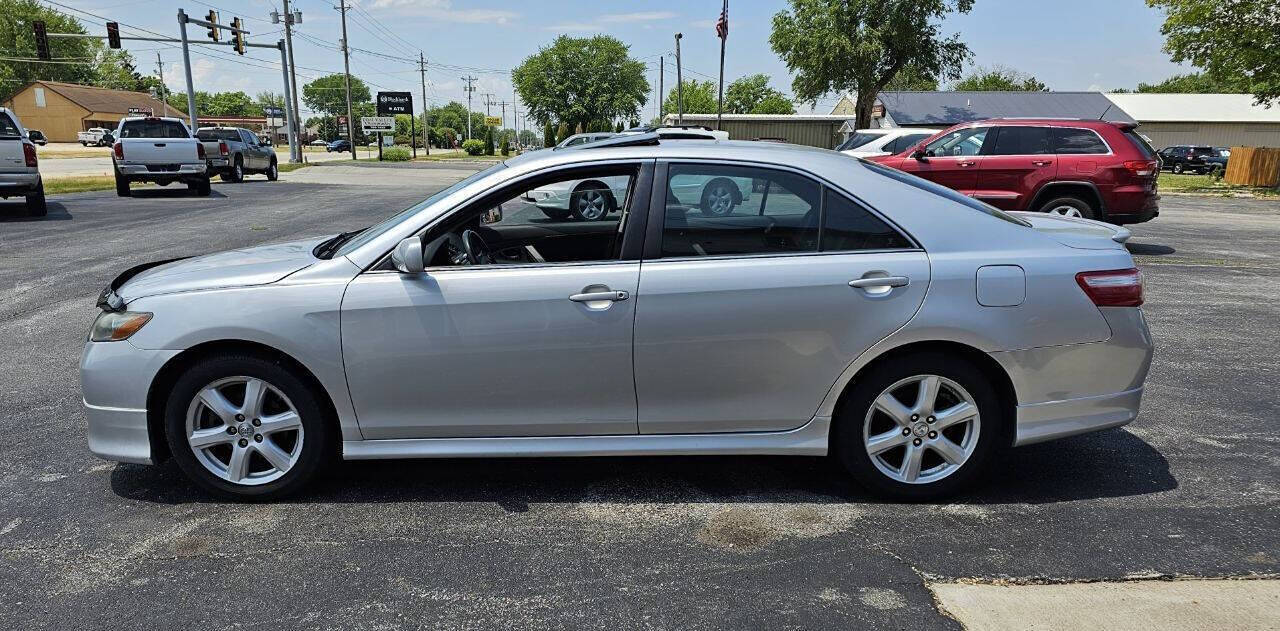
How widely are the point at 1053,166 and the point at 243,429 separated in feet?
36.8

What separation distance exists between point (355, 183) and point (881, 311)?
1090 inches

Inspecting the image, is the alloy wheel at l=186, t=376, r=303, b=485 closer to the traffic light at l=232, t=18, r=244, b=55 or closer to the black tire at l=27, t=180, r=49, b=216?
the black tire at l=27, t=180, r=49, b=216

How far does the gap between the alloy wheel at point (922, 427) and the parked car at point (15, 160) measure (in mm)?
15177

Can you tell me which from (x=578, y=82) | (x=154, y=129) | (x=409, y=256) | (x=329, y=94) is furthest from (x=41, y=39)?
(x=329, y=94)

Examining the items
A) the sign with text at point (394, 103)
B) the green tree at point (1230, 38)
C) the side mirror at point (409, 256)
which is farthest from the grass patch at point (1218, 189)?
the sign with text at point (394, 103)

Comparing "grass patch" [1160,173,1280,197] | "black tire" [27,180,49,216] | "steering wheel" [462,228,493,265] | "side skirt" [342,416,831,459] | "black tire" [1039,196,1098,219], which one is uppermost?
"steering wheel" [462,228,493,265]

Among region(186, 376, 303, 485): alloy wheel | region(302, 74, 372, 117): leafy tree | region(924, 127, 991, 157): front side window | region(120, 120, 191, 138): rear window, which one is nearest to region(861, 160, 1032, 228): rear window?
region(186, 376, 303, 485): alloy wheel

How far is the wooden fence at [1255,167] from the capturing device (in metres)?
29.2

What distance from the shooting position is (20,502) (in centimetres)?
363

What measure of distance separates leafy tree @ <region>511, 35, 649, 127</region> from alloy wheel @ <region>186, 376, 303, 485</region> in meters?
95.4

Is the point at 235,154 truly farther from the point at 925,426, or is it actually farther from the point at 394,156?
the point at 394,156

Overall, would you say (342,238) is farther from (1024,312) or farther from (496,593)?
(1024,312)

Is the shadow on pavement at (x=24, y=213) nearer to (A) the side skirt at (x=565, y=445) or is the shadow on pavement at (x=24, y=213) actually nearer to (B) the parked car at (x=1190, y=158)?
(A) the side skirt at (x=565, y=445)

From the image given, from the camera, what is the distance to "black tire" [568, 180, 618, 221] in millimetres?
4094
